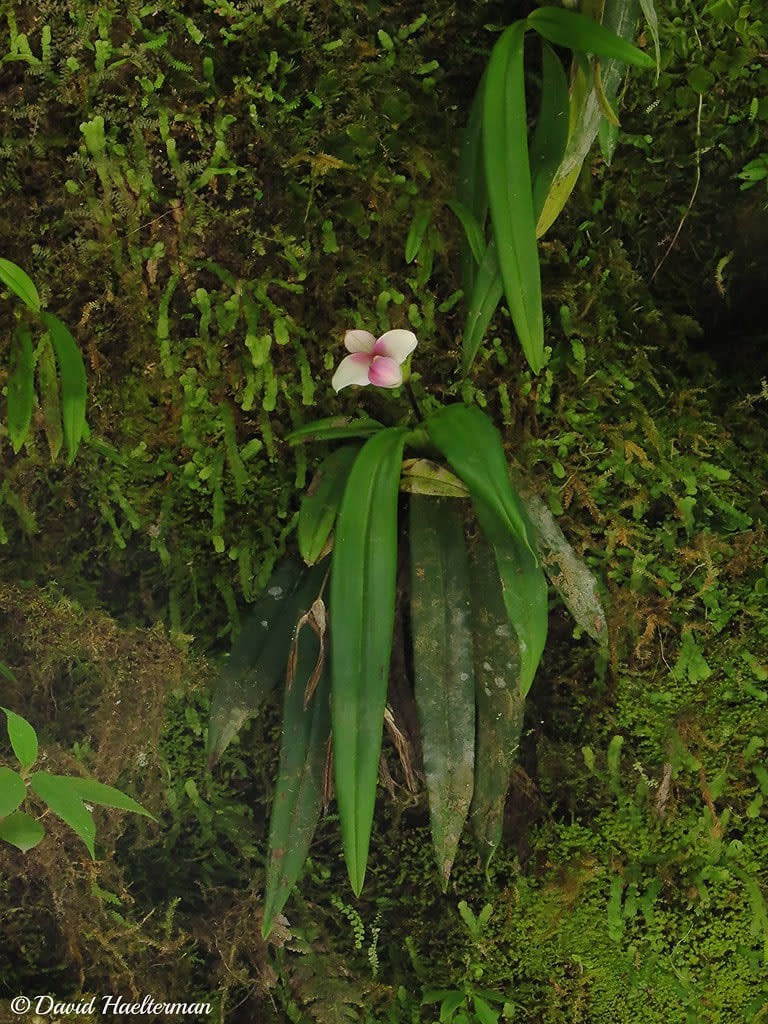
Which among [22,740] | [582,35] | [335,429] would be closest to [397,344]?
[335,429]

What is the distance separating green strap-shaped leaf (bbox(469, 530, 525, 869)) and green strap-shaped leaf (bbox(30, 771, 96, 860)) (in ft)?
1.52

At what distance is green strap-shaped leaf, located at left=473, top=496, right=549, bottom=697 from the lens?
1.01 meters

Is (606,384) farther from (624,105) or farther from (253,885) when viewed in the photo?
(253,885)

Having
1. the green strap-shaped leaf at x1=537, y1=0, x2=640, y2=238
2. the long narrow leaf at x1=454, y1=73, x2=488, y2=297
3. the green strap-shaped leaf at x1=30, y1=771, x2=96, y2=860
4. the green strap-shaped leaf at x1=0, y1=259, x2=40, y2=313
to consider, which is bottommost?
the green strap-shaped leaf at x1=30, y1=771, x2=96, y2=860

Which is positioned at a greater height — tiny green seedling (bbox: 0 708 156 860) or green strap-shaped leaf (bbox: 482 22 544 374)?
green strap-shaped leaf (bbox: 482 22 544 374)

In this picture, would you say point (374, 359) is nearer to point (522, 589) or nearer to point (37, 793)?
point (522, 589)

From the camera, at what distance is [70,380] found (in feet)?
3.59

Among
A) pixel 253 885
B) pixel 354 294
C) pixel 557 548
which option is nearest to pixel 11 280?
pixel 354 294

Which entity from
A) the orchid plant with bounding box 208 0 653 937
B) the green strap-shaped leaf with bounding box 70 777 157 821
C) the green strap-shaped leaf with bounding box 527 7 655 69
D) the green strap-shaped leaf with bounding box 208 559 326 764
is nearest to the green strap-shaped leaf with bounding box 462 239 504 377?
the orchid plant with bounding box 208 0 653 937

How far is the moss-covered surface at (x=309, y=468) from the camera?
3.68 feet

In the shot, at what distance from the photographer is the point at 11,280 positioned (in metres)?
1.05

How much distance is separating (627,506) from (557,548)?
15cm

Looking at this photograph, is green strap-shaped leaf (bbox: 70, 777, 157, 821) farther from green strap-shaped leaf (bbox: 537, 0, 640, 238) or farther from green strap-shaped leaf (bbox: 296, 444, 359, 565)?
green strap-shaped leaf (bbox: 537, 0, 640, 238)

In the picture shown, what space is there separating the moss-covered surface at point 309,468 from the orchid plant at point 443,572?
3.7 inches
